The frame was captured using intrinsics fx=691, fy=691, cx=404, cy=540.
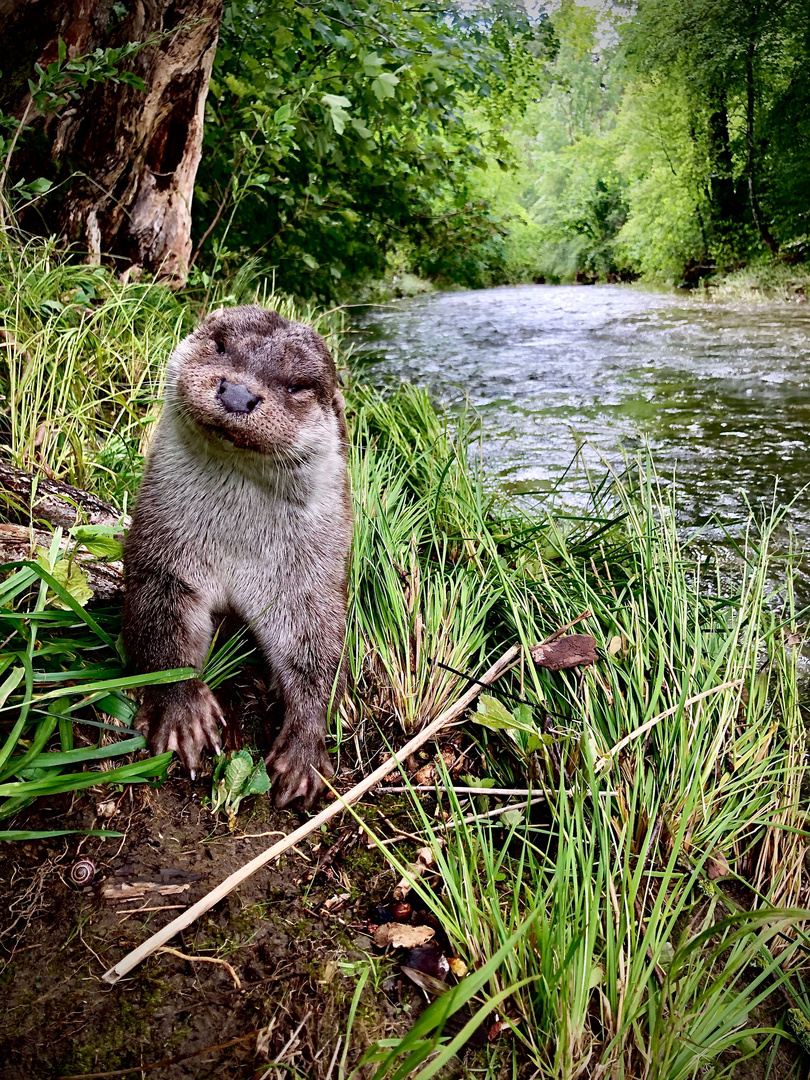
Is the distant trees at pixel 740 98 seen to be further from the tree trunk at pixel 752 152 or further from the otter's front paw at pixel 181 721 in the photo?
the otter's front paw at pixel 181 721

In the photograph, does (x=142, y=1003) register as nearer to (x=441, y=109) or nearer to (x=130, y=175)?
(x=130, y=175)

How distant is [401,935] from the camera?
1.51m

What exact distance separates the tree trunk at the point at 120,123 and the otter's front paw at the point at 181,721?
3.54 m

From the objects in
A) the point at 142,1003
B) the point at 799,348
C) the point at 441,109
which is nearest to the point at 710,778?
the point at 142,1003

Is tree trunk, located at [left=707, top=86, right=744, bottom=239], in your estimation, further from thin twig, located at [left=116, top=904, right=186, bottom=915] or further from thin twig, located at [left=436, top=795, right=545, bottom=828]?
thin twig, located at [left=116, top=904, right=186, bottom=915]

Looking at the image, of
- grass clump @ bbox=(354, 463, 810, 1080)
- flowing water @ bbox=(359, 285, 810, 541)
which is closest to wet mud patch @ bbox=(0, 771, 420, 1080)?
grass clump @ bbox=(354, 463, 810, 1080)

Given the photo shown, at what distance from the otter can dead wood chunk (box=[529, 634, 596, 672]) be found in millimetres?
592

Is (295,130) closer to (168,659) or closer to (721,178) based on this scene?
(168,659)

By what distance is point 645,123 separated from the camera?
19.6 m

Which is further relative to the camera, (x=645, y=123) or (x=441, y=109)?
(x=645, y=123)

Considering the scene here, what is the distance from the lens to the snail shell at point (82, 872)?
1.45 meters

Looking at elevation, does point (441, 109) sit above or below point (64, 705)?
above

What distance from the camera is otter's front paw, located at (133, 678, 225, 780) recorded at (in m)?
1.76

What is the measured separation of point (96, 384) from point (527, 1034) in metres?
3.36
